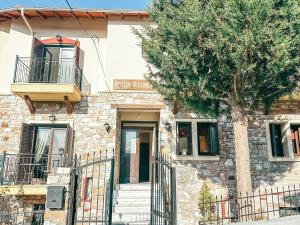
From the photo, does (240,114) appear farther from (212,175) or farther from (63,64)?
(63,64)

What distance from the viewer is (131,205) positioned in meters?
9.77

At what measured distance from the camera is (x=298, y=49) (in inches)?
305

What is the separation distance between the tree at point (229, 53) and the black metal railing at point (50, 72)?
146 inches

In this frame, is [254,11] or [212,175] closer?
[254,11]

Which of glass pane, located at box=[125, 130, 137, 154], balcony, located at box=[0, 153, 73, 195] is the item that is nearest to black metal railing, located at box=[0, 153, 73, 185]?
balcony, located at box=[0, 153, 73, 195]

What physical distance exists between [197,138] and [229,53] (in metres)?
4.48

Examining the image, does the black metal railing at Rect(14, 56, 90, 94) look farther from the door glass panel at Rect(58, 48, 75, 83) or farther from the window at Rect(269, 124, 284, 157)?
the window at Rect(269, 124, 284, 157)

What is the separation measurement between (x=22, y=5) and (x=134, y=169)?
8.17m

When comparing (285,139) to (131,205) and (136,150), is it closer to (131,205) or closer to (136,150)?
(136,150)

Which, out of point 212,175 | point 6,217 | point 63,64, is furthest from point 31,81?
point 212,175

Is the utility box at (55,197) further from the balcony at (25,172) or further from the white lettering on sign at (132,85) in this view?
the white lettering on sign at (132,85)

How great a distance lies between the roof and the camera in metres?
12.0

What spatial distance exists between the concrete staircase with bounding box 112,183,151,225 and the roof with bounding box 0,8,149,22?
708 cm

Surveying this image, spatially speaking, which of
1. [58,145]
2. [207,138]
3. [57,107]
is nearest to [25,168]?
[58,145]
